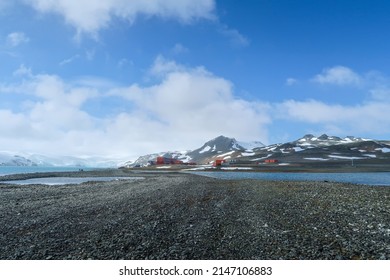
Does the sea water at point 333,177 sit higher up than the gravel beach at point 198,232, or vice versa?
the gravel beach at point 198,232

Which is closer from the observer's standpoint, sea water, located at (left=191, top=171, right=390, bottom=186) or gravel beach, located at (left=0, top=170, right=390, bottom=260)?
gravel beach, located at (left=0, top=170, right=390, bottom=260)

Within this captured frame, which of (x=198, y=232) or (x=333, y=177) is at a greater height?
(x=198, y=232)

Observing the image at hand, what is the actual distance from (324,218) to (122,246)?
13.2 m

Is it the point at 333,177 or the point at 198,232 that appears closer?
the point at 198,232

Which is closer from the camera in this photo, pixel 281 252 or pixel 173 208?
pixel 281 252

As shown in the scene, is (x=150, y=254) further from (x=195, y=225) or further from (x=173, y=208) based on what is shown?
(x=173, y=208)

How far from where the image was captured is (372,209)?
21.7 m

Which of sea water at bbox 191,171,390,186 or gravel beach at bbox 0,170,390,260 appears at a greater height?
gravel beach at bbox 0,170,390,260

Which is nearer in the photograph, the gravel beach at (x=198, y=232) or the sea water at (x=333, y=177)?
the gravel beach at (x=198, y=232)
